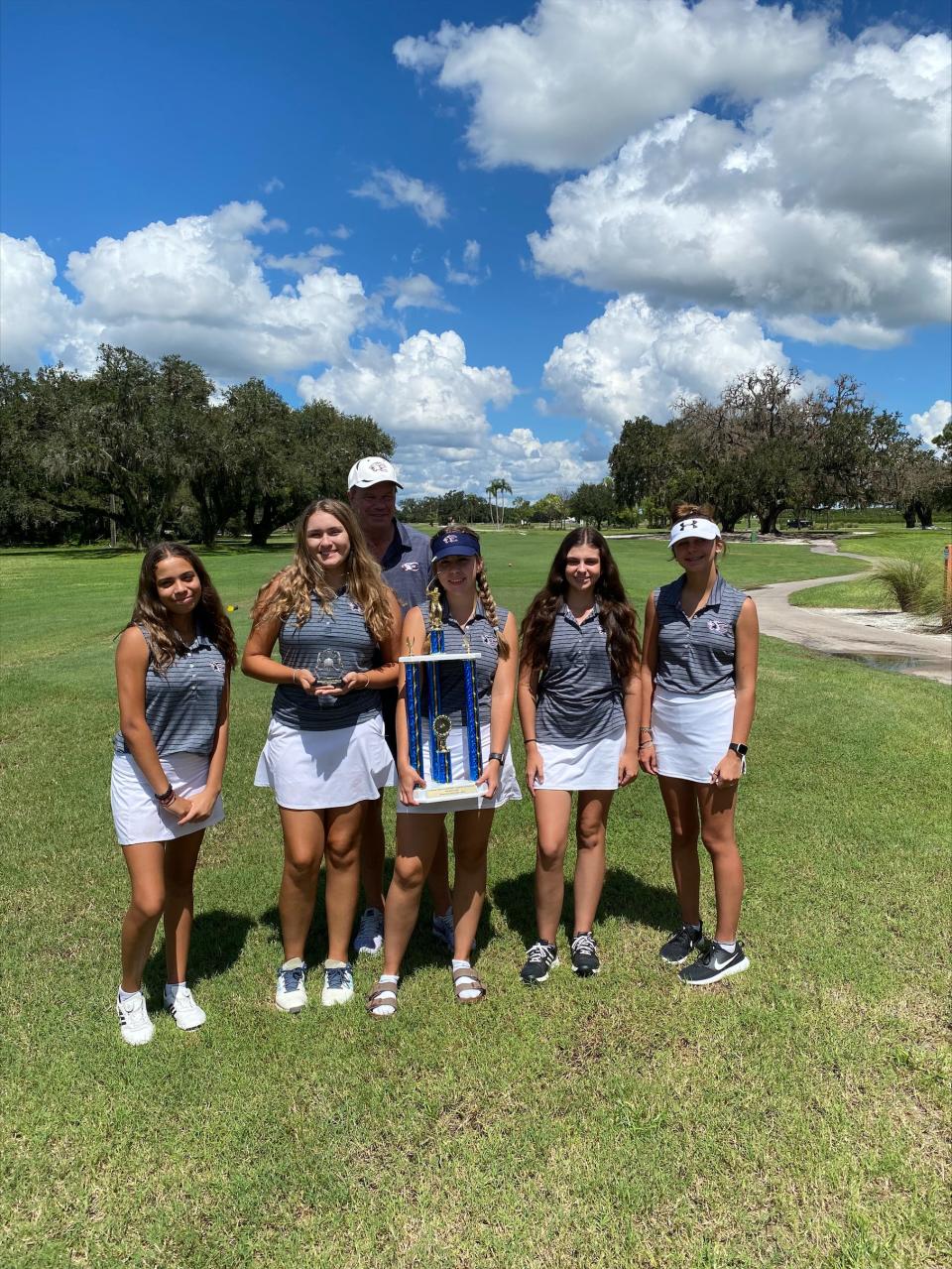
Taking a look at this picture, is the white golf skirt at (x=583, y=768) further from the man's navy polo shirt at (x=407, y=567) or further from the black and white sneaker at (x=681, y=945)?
the man's navy polo shirt at (x=407, y=567)

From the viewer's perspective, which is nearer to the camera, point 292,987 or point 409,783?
point 409,783

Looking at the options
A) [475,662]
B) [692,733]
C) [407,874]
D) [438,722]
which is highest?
[475,662]

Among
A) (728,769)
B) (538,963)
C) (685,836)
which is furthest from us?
(685,836)

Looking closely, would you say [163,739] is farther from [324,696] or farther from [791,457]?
[791,457]

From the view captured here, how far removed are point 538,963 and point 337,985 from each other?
37.5 inches

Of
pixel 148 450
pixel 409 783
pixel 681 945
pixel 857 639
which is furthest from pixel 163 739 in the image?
pixel 148 450

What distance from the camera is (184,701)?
322cm

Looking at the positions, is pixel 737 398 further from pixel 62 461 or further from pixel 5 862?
pixel 5 862

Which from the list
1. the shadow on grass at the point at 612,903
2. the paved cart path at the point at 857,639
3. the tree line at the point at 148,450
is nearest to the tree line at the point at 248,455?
the tree line at the point at 148,450

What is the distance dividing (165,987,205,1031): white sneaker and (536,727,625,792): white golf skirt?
1.81 metres

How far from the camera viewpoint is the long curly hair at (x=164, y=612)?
3.15 meters

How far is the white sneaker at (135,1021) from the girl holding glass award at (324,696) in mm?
555

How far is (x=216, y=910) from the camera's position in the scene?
446 cm

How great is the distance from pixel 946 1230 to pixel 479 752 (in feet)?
7.22
